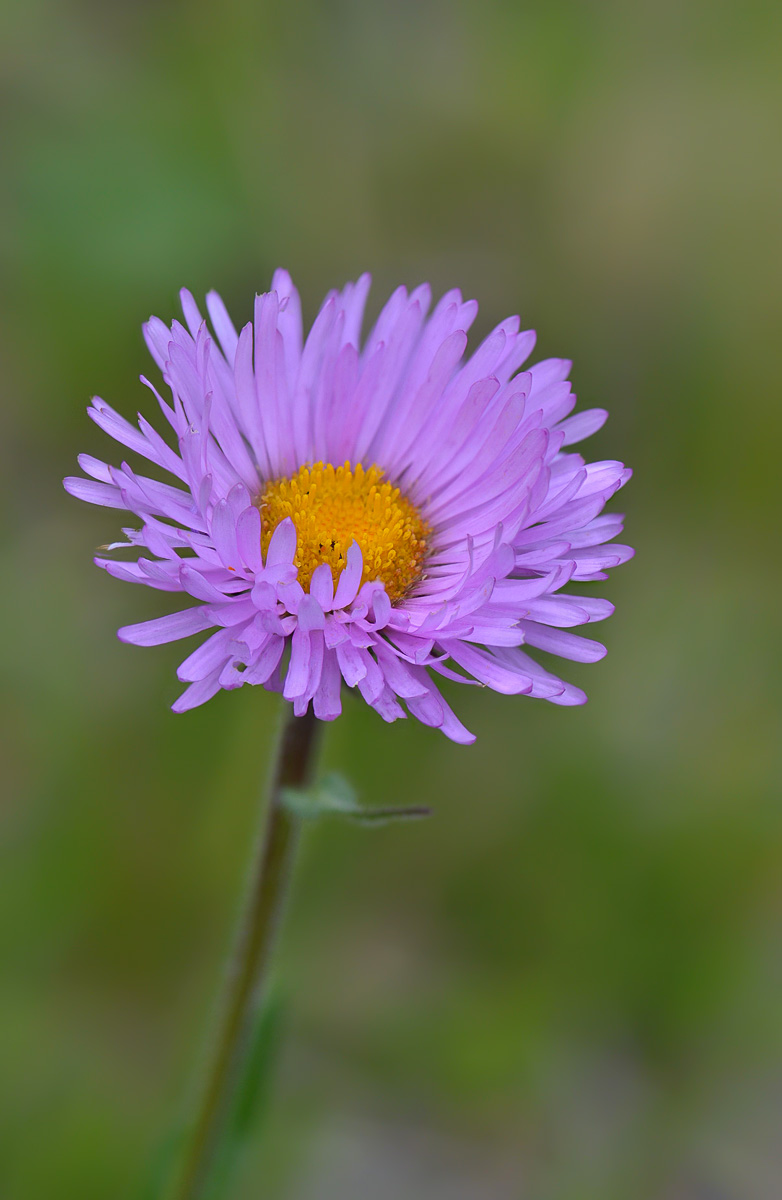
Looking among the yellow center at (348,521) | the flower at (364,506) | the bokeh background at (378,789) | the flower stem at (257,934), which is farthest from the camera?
the bokeh background at (378,789)

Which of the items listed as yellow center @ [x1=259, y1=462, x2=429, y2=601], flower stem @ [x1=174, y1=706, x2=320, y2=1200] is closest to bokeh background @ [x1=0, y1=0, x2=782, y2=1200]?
flower stem @ [x1=174, y1=706, x2=320, y2=1200]

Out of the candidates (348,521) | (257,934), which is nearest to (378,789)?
(257,934)

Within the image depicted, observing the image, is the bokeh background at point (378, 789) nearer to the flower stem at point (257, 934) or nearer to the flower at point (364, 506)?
the flower stem at point (257, 934)

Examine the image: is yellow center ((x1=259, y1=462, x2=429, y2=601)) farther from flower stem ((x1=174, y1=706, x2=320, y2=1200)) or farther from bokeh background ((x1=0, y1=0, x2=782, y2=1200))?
bokeh background ((x1=0, y1=0, x2=782, y2=1200))

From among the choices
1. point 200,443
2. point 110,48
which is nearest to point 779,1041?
point 200,443

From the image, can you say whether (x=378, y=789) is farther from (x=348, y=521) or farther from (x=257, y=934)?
(x=348, y=521)

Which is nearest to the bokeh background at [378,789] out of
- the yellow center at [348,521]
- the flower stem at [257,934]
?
the flower stem at [257,934]
